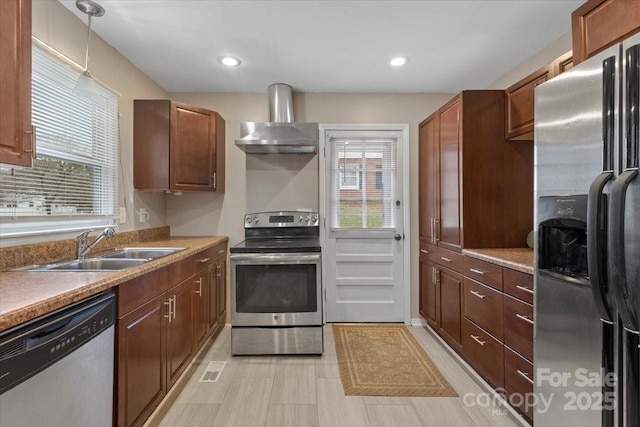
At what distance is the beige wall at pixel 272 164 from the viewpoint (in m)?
3.34

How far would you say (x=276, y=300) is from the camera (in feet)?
8.68

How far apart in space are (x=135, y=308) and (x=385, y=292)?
8.16 ft

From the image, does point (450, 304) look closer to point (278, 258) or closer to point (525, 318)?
point (525, 318)

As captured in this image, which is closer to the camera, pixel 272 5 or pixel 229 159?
pixel 272 5

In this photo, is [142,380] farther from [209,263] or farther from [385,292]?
[385,292]

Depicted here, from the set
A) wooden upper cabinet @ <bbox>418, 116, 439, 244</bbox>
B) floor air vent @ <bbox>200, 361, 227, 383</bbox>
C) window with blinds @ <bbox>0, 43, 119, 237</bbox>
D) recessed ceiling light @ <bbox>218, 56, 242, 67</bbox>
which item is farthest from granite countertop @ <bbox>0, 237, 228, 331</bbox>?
wooden upper cabinet @ <bbox>418, 116, 439, 244</bbox>

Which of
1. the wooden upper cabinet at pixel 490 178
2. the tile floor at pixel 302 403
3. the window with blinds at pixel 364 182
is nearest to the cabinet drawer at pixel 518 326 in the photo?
the tile floor at pixel 302 403

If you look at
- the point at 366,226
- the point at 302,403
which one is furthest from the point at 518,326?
the point at 366,226

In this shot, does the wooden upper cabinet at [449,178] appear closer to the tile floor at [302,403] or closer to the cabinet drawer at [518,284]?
the cabinet drawer at [518,284]

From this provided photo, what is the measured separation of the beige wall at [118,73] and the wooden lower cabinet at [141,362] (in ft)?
3.70

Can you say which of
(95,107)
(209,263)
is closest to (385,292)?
(209,263)

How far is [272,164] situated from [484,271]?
7.34ft

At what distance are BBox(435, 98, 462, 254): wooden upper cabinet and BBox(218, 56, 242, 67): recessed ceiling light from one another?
181 centimetres

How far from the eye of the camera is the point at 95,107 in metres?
2.25
